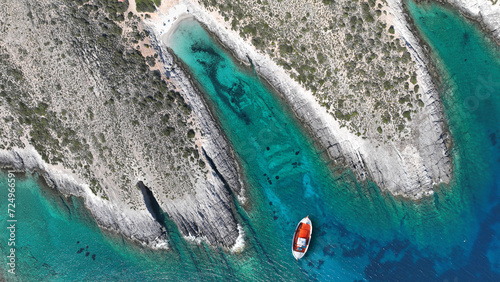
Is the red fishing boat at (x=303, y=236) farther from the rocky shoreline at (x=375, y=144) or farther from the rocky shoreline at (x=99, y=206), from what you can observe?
the rocky shoreline at (x=99, y=206)

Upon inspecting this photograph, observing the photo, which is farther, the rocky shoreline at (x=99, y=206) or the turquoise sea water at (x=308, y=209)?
the rocky shoreline at (x=99, y=206)

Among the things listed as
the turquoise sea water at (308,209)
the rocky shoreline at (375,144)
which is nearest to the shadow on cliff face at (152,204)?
the turquoise sea water at (308,209)

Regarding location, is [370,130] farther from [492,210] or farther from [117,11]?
[117,11]

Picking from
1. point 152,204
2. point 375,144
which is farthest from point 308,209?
point 152,204

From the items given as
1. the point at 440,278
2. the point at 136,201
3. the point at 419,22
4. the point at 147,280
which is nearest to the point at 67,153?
the point at 136,201

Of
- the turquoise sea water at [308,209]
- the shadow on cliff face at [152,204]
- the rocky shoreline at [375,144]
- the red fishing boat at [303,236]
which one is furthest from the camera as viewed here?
the red fishing boat at [303,236]

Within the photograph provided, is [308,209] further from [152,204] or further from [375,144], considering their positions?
[152,204]

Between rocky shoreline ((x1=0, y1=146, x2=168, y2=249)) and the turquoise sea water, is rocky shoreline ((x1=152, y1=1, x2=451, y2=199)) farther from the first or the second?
rocky shoreline ((x1=0, y1=146, x2=168, y2=249))
